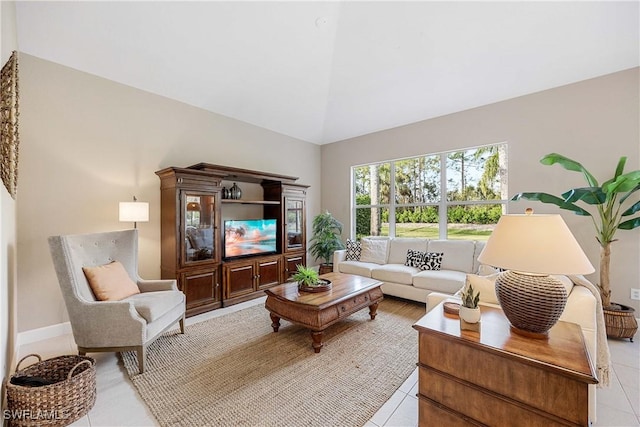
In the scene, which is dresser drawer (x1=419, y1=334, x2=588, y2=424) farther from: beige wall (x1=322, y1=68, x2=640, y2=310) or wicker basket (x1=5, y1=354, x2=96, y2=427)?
beige wall (x1=322, y1=68, x2=640, y2=310)

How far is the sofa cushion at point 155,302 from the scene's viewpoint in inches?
86.5

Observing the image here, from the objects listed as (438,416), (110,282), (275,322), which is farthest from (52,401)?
(438,416)

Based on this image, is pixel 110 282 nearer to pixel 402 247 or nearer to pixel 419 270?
pixel 419 270

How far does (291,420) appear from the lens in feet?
5.31

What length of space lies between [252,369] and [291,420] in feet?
2.11

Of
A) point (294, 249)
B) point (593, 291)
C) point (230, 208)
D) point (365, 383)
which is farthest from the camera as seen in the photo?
point (294, 249)

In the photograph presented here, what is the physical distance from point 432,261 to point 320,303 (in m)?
2.23

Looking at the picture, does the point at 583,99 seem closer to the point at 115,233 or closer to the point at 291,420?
the point at 291,420

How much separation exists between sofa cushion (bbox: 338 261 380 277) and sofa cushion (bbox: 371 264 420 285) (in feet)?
0.33

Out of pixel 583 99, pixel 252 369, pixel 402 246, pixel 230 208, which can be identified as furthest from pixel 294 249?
pixel 583 99

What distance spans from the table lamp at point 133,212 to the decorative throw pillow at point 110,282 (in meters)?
0.53

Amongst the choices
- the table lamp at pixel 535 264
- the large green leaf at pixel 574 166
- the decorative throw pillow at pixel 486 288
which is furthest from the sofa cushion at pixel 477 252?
the table lamp at pixel 535 264

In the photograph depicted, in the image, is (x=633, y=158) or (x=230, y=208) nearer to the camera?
(x=633, y=158)

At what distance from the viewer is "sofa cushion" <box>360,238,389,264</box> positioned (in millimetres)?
4457
